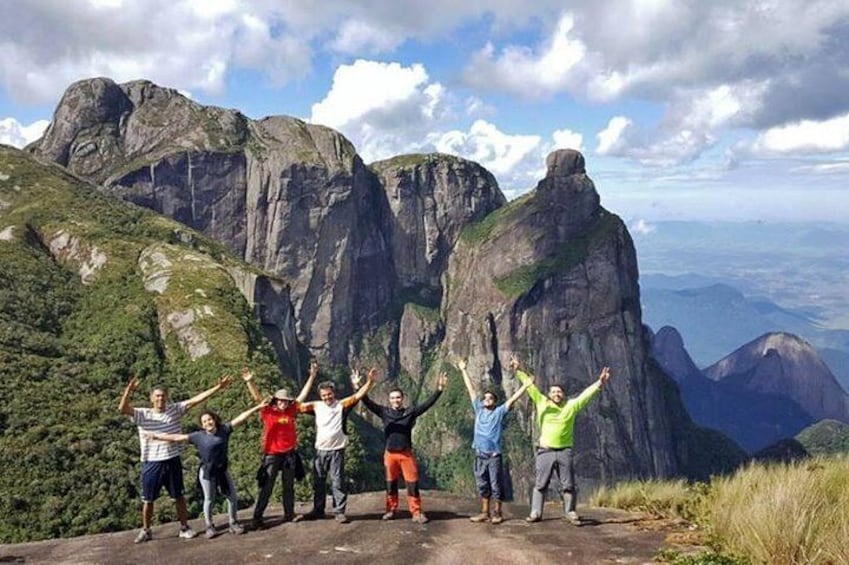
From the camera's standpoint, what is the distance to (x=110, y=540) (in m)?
15.8

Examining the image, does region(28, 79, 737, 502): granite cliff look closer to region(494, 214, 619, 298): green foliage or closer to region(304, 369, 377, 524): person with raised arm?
region(494, 214, 619, 298): green foliage

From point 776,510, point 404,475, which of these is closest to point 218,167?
point 404,475

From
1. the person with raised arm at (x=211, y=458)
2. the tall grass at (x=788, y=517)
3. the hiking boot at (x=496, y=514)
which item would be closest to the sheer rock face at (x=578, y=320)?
the hiking boot at (x=496, y=514)

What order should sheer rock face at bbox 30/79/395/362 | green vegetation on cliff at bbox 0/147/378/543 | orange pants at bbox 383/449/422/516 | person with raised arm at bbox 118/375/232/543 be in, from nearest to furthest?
person with raised arm at bbox 118/375/232/543 < orange pants at bbox 383/449/422/516 < green vegetation on cliff at bbox 0/147/378/543 < sheer rock face at bbox 30/79/395/362

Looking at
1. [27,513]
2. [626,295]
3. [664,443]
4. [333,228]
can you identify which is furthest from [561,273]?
[27,513]

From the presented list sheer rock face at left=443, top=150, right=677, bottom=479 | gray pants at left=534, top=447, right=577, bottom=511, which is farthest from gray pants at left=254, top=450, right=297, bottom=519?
sheer rock face at left=443, top=150, right=677, bottom=479

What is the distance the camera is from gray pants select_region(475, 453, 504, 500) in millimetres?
16625

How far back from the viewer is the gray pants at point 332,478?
16781 millimetres

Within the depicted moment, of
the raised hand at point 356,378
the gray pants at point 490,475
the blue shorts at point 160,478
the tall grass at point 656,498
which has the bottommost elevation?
the tall grass at point 656,498

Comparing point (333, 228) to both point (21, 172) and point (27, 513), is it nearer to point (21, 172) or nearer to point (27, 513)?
point (21, 172)

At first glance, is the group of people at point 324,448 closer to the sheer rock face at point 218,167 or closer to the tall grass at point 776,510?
the tall grass at point 776,510

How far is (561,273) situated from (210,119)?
102 meters

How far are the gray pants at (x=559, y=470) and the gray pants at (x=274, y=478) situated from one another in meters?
5.68

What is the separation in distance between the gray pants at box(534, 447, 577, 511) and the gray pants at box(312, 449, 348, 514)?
14.8 ft
